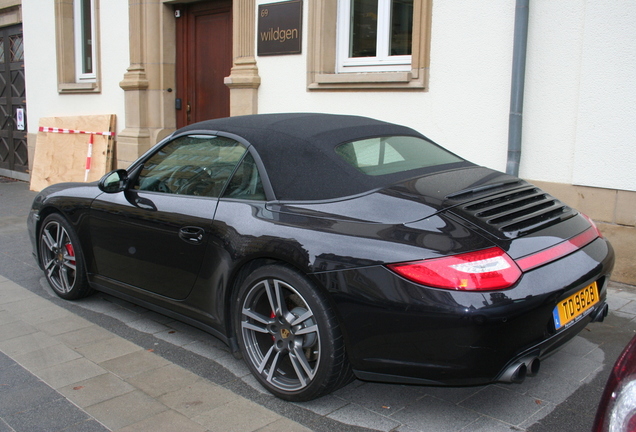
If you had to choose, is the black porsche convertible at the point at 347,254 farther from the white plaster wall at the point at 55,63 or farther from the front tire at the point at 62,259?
the white plaster wall at the point at 55,63

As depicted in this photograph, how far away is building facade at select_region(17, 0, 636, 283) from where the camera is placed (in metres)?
5.32

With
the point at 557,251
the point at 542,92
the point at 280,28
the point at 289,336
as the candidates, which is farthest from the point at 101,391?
the point at 280,28

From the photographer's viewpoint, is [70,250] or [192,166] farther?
[70,250]

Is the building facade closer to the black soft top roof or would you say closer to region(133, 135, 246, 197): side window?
the black soft top roof

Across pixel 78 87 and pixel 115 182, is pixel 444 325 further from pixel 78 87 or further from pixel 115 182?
pixel 78 87

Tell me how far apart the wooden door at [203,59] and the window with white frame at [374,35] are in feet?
7.69

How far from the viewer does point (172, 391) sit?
337cm

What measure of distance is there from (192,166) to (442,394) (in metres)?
2.06

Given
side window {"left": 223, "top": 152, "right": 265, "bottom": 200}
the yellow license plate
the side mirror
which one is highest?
side window {"left": 223, "top": 152, "right": 265, "bottom": 200}

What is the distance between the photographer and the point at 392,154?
370 cm

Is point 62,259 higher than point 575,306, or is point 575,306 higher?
point 575,306

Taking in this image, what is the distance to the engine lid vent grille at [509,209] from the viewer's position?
2.94 metres

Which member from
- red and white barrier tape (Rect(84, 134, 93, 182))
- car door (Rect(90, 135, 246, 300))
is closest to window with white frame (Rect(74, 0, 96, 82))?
red and white barrier tape (Rect(84, 134, 93, 182))

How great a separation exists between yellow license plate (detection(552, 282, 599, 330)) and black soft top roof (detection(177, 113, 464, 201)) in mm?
1031
